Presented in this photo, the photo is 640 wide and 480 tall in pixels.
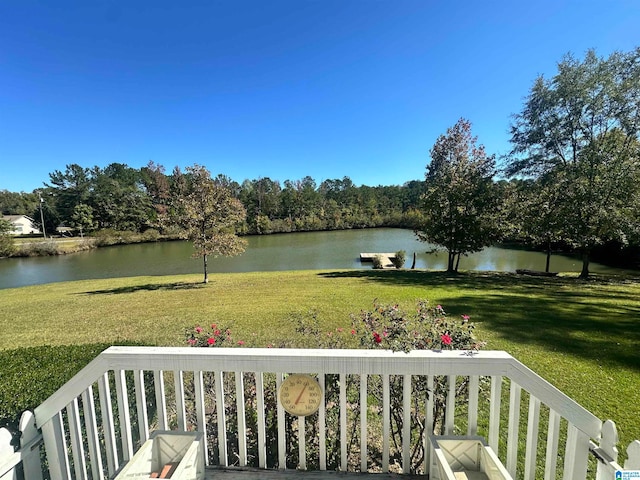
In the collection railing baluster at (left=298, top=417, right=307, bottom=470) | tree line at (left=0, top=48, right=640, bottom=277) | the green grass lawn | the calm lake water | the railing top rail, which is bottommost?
the calm lake water

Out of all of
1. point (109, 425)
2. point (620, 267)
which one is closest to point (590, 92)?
point (620, 267)

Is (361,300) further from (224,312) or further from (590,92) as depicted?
(590,92)

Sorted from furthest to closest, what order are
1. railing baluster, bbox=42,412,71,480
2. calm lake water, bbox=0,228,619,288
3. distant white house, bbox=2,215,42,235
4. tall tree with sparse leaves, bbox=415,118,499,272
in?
distant white house, bbox=2,215,42,235 < calm lake water, bbox=0,228,619,288 < tall tree with sparse leaves, bbox=415,118,499,272 < railing baluster, bbox=42,412,71,480

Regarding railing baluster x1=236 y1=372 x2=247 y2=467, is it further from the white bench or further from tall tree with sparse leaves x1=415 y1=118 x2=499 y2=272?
tall tree with sparse leaves x1=415 y1=118 x2=499 y2=272

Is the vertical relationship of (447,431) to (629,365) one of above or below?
above

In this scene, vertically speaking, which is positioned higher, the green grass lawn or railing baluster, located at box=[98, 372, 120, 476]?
railing baluster, located at box=[98, 372, 120, 476]

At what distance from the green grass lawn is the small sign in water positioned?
76.8 inches

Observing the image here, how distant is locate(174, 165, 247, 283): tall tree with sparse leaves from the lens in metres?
10.1

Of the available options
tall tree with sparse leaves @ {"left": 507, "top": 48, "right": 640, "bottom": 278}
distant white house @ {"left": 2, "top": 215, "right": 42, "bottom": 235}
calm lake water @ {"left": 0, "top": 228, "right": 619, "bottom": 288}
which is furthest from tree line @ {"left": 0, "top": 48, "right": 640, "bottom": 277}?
distant white house @ {"left": 2, "top": 215, "right": 42, "bottom": 235}

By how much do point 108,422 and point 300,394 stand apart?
1028mm

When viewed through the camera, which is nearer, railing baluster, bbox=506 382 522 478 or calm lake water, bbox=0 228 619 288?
railing baluster, bbox=506 382 522 478

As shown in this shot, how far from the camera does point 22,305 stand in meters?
7.82

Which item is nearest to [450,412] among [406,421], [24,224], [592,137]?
[406,421]

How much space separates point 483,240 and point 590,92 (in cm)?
586
